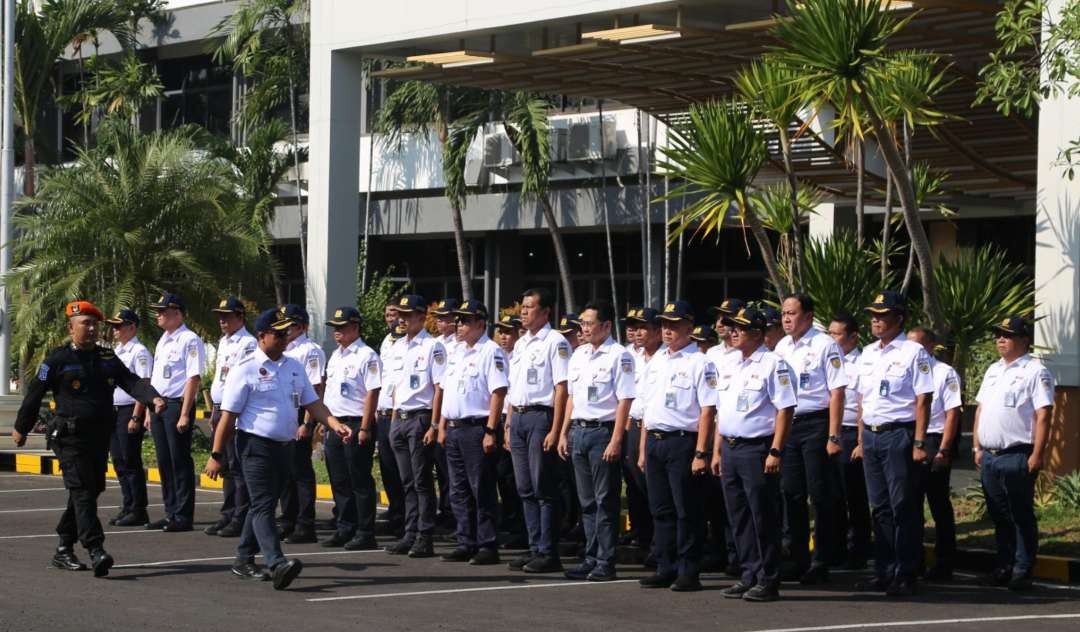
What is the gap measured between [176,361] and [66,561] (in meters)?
3.09

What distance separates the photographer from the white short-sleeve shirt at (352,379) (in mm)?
12781

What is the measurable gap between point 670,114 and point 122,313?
921cm

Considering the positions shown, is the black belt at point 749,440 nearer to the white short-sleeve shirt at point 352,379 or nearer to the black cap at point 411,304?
the black cap at point 411,304

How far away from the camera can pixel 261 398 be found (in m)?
10.7

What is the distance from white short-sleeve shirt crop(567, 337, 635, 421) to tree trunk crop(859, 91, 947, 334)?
10.0 ft

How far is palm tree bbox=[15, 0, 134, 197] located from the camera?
108 feet

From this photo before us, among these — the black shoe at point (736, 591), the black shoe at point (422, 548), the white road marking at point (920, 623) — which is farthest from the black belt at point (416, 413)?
the white road marking at point (920, 623)

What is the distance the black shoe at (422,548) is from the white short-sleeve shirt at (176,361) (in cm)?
282

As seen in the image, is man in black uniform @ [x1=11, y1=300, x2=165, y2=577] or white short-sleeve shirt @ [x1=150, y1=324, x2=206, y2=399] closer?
man in black uniform @ [x1=11, y1=300, x2=165, y2=577]

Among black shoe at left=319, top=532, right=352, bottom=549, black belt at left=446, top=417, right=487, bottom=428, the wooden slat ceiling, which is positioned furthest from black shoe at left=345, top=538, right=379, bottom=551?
the wooden slat ceiling

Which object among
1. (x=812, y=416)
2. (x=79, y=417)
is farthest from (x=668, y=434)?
(x=79, y=417)

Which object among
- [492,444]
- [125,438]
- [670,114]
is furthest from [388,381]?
[670,114]

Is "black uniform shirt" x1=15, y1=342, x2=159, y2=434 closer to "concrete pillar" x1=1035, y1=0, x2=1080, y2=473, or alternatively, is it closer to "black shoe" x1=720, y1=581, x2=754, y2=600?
"black shoe" x1=720, y1=581, x2=754, y2=600

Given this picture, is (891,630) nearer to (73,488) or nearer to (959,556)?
(959,556)
